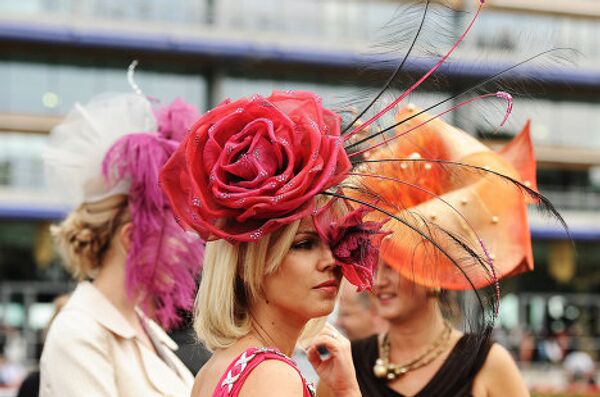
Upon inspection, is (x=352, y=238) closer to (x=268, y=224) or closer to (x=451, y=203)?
(x=268, y=224)

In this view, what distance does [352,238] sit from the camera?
6.49ft

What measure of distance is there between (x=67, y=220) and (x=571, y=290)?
1121 inches

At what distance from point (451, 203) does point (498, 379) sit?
61 centimetres

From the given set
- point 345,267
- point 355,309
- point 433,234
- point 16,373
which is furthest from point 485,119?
point 16,373

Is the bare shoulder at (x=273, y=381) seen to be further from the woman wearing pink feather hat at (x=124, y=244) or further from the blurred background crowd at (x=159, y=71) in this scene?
the blurred background crowd at (x=159, y=71)

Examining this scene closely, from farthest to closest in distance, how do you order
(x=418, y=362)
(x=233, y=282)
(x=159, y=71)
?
(x=159, y=71)
(x=418, y=362)
(x=233, y=282)

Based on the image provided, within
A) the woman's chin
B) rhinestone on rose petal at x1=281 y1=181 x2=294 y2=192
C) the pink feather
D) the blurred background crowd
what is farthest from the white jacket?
the blurred background crowd

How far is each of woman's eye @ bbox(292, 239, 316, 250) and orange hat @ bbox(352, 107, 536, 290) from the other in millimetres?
162

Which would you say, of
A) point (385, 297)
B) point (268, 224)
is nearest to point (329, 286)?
point (268, 224)

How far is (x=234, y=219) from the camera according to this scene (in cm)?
198

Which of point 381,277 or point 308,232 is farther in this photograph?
point 381,277

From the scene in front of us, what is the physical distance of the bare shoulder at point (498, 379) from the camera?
3.02 meters

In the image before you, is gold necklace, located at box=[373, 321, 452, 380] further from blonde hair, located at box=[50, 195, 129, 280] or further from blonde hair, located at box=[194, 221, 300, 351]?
blonde hair, located at box=[194, 221, 300, 351]

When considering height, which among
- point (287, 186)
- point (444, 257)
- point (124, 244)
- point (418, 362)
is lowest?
point (418, 362)
